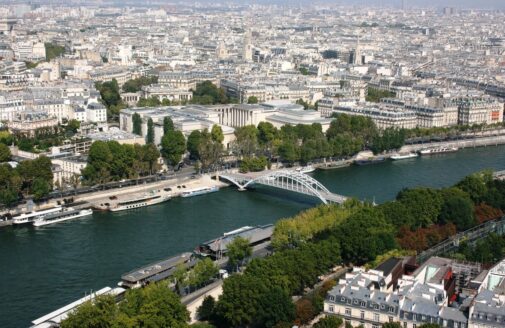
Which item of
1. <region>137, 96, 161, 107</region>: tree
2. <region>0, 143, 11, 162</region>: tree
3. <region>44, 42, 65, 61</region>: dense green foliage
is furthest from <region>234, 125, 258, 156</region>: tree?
<region>44, 42, 65, 61</region>: dense green foliage

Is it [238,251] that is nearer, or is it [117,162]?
[238,251]

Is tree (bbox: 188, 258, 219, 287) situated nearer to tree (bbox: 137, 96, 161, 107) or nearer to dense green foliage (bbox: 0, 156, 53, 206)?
dense green foliage (bbox: 0, 156, 53, 206)

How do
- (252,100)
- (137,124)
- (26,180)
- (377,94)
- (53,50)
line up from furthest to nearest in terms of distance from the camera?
(53,50), (377,94), (252,100), (137,124), (26,180)

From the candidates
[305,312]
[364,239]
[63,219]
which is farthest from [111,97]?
[305,312]

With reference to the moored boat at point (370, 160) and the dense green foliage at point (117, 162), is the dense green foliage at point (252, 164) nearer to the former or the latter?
the dense green foliage at point (117, 162)

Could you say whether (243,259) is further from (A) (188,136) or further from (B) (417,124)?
(B) (417,124)

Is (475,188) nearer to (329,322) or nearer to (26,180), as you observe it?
(329,322)

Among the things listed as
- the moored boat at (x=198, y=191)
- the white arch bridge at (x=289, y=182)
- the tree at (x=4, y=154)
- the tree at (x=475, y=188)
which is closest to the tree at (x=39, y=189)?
the tree at (x=4, y=154)

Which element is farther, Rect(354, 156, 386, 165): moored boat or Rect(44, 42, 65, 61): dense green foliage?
Rect(44, 42, 65, 61): dense green foliage
